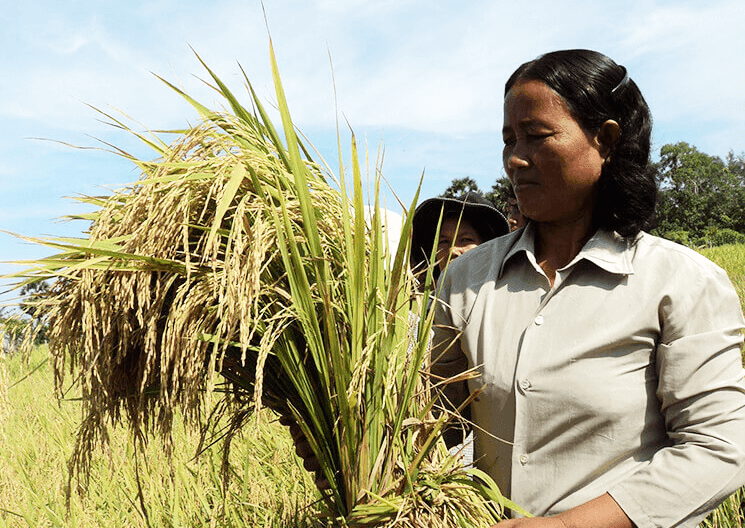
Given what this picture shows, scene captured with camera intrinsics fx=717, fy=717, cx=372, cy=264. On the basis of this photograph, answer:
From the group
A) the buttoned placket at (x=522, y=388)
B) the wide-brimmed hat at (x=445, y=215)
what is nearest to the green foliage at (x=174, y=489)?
the wide-brimmed hat at (x=445, y=215)

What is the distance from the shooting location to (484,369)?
59.7 inches

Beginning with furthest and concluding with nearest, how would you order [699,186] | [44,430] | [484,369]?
[699,186] → [44,430] → [484,369]

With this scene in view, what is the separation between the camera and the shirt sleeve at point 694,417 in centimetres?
133

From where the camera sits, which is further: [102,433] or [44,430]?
[44,430]

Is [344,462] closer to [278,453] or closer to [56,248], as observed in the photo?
[56,248]

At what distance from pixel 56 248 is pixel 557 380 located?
3.27 feet

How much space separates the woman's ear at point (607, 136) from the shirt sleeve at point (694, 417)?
1.12 feet

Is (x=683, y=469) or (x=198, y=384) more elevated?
(x=198, y=384)

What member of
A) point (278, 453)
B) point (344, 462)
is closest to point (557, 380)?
point (344, 462)

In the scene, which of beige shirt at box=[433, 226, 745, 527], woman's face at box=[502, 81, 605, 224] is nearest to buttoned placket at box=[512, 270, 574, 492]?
beige shirt at box=[433, 226, 745, 527]

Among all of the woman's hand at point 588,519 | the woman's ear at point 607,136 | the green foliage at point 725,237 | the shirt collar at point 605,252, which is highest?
the woman's ear at point 607,136

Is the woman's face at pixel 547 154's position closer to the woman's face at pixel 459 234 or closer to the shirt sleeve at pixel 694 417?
the shirt sleeve at pixel 694 417

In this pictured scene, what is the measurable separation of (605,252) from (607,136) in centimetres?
26

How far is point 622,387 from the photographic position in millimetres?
1381
